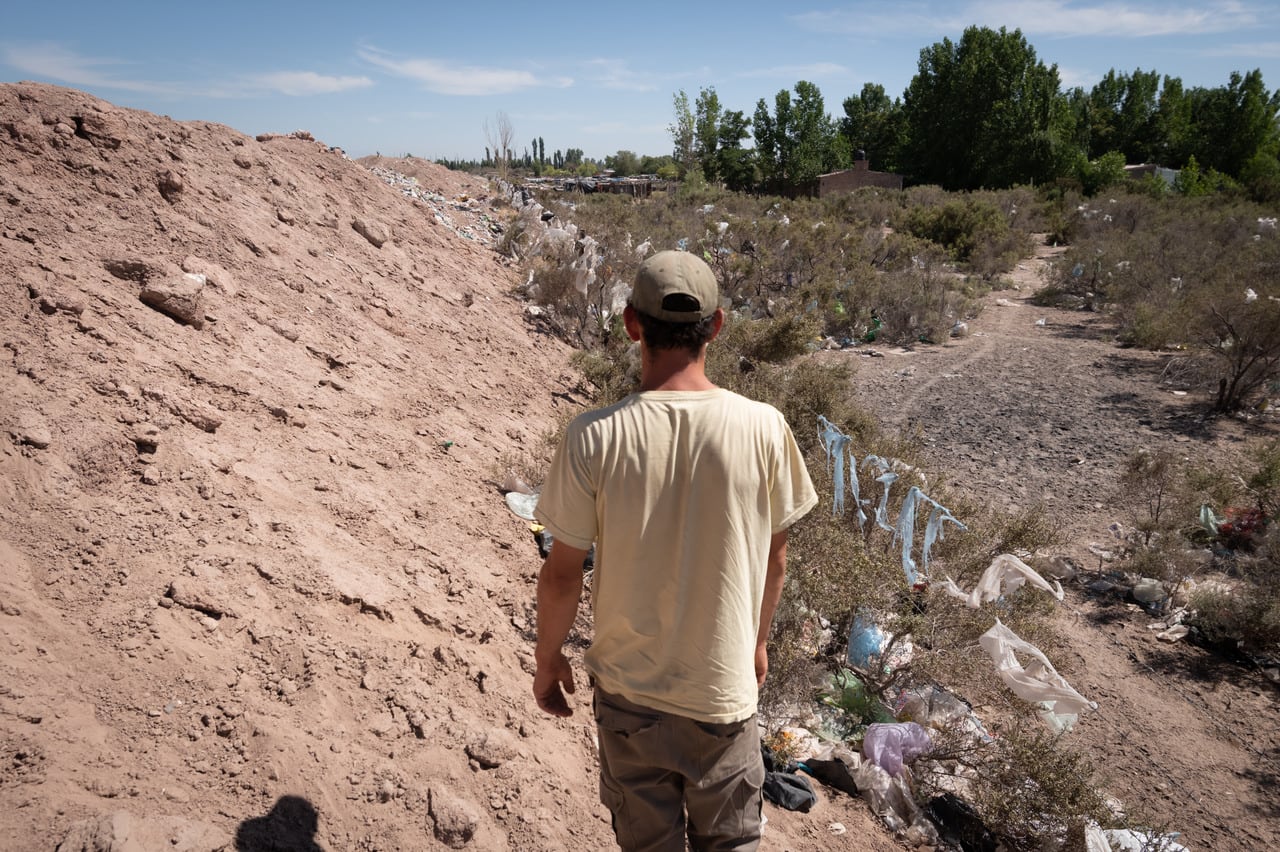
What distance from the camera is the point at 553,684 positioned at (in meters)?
1.55

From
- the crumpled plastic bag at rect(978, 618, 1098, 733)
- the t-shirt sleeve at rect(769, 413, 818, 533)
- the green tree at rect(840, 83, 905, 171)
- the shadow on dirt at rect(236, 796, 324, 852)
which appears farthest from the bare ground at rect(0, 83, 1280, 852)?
the green tree at rect(840, 83, 905, 171)

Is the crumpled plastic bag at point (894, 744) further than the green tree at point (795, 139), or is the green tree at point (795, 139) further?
the green tree at point (795, 139)

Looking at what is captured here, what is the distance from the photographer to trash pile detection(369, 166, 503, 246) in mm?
9797

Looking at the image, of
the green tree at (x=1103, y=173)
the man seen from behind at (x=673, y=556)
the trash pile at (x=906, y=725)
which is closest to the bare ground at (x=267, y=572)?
the trash pile at (x=906, y=725)

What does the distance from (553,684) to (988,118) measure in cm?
4138

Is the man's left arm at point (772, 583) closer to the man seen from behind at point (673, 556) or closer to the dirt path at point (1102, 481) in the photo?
the man seen from behind at point (673, 556)

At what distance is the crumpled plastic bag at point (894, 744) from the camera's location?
9.35 ft

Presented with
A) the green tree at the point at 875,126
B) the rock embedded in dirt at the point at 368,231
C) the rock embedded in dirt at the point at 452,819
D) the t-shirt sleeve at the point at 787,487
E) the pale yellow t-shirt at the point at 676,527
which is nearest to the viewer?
the pale yellow t-shirt at the point at 676,527

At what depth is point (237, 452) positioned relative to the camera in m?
3.17

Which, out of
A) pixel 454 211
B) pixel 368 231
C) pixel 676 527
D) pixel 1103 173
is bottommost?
pixel 676 527

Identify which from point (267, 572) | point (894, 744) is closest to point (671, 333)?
point (267, 572)

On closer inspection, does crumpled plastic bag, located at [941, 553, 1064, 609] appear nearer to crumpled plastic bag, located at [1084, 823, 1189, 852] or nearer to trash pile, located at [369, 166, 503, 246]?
crumpled plastic bag, located at [1084, 823, 1189, 852]

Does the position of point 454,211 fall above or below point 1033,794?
above

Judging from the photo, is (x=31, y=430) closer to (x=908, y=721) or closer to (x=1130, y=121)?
(x=908, y=721)
